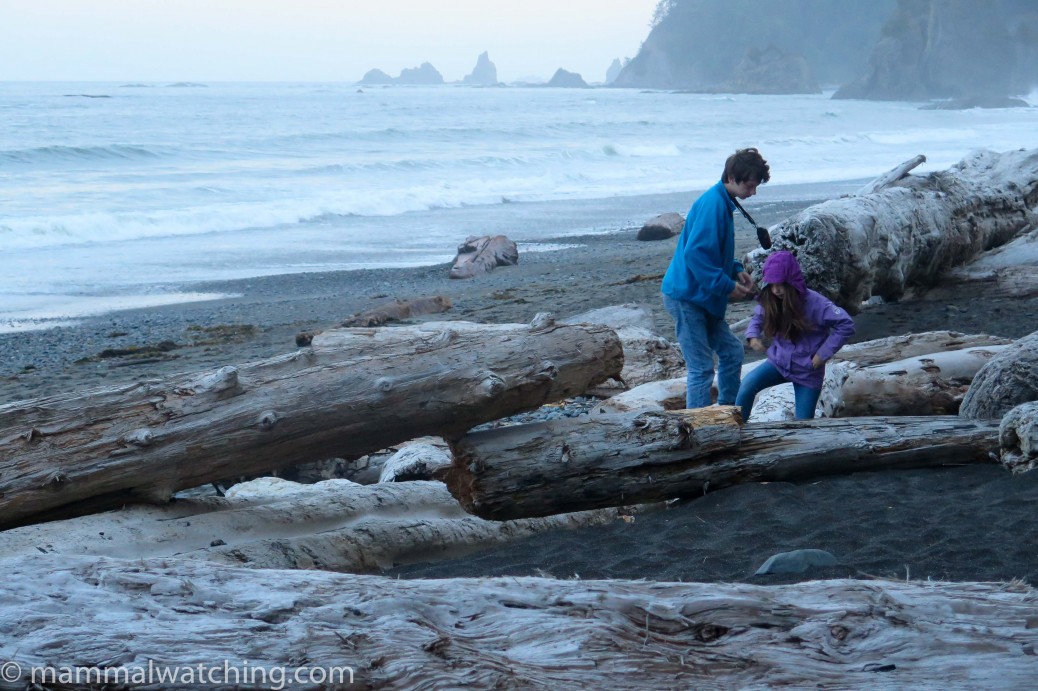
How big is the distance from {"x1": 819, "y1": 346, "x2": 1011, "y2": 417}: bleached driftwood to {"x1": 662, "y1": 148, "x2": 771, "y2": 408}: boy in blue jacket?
0.67 meters

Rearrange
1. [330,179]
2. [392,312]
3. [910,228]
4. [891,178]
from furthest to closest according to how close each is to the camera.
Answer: [330,179], [392,312], [891,178], [910,228]

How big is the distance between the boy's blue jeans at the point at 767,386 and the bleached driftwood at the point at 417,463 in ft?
6.01

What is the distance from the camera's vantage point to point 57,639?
197 cm

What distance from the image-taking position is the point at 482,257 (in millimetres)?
14984

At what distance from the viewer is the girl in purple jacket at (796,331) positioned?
554 cm

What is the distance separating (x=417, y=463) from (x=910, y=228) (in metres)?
5.22

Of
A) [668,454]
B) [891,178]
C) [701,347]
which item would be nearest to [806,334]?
[701,347]

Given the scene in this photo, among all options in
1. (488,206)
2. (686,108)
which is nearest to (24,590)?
(488,206)

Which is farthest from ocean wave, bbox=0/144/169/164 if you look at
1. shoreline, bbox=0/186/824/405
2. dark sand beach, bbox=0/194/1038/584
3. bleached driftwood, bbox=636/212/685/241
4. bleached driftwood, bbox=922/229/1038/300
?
bleached driftwood, bbox=922/229/1038/300

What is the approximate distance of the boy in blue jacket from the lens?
5.50 metres

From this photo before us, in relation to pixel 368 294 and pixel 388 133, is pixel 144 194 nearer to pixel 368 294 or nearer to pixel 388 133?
pixel 368 294

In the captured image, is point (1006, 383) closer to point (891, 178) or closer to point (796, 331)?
point (796, 331)

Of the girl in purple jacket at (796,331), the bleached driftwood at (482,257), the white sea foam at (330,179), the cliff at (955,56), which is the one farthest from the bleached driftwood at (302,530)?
the cliff at (955,56)

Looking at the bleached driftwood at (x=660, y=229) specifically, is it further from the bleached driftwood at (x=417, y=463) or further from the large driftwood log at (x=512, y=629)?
the large driftwood log at (x=512, y=629)
